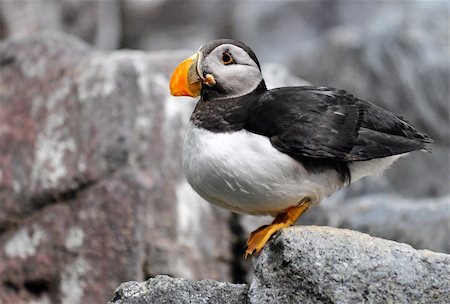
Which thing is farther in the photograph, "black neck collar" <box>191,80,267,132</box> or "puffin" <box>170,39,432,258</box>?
"black neck collar" <box>191,80,267,132</box>

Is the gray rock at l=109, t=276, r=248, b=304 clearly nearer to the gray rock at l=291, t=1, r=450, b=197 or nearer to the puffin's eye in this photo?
the puffin's eye

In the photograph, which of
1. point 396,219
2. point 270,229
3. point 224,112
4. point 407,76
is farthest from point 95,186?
point 407,76

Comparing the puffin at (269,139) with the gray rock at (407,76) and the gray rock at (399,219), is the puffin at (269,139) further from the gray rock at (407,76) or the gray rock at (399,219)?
the gray rock at (407,76)

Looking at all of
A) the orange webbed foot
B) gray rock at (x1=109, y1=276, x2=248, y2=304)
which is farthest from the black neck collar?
gray rock at (x1=109, y1=276, x2=248, y2=304)

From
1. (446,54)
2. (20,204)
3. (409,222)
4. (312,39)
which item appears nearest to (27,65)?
(20,204)

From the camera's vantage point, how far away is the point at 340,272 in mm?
3322

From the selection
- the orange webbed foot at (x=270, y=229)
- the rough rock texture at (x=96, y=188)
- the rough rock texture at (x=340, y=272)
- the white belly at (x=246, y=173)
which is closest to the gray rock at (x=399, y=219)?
the rough rock texture at (x=96, y=188)

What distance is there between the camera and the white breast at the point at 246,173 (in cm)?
360

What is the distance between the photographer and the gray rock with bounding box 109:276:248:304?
11.5ft

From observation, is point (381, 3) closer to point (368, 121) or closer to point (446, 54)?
point (446, 54)

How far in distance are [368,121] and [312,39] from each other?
1401 centimetres

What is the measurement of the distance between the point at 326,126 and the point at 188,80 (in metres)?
0.59

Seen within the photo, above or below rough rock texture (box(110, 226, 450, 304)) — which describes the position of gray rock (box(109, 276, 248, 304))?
below

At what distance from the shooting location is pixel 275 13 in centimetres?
1823
